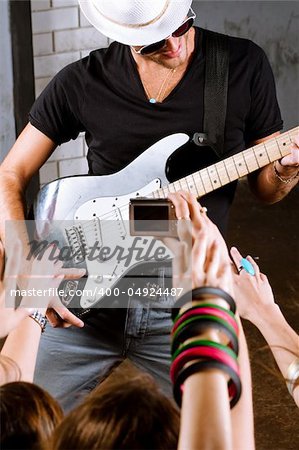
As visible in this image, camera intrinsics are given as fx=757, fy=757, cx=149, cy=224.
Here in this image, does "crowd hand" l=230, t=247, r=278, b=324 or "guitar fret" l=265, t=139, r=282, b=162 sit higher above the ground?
"guitar fret" l=265, t=139, r=282, b=162

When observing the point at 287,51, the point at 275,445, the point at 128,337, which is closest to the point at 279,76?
the point at 287,51

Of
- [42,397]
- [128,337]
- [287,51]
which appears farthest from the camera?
[287,51]

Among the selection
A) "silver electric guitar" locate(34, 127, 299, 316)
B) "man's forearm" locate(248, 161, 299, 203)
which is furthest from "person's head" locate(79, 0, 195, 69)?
"man's forearm" locate(248, 161, 299, 203)

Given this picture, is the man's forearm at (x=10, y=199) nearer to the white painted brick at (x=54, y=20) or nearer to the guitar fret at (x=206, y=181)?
the guitar fret at (x=206, y=181)

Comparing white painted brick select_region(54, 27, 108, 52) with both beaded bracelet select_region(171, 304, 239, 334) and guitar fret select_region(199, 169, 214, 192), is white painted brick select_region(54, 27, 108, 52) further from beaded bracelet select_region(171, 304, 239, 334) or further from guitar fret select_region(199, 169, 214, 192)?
beaded bracelet select_region(171, 304, 239, 334)

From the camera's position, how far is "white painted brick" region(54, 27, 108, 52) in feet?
16.9

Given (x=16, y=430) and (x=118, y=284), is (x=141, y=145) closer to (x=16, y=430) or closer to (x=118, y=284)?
(x=118, y=284)

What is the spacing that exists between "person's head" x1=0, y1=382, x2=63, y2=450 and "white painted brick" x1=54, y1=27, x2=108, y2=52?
4.26 metres

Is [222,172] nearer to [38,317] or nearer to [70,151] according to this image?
[38,317]

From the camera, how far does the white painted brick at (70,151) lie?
5.30 metres

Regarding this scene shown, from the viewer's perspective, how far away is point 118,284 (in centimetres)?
231

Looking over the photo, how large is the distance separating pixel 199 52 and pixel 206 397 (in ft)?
4.93

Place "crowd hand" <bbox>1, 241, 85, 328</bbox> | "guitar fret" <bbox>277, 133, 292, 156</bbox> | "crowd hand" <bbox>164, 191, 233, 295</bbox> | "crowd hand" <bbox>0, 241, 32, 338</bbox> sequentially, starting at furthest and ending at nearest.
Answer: "guitar fret" <bbox>277, 133, 292, 156</bbox> < "crowd hand" <bbox>1, 241, 85, 328</bbox> < "crowd hand" <bbox>0, 241, 32, 338</bbox> < "crowd hand" <bbox>164, 191, 233, 295</bbox>

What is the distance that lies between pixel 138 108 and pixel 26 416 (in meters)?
1.38
